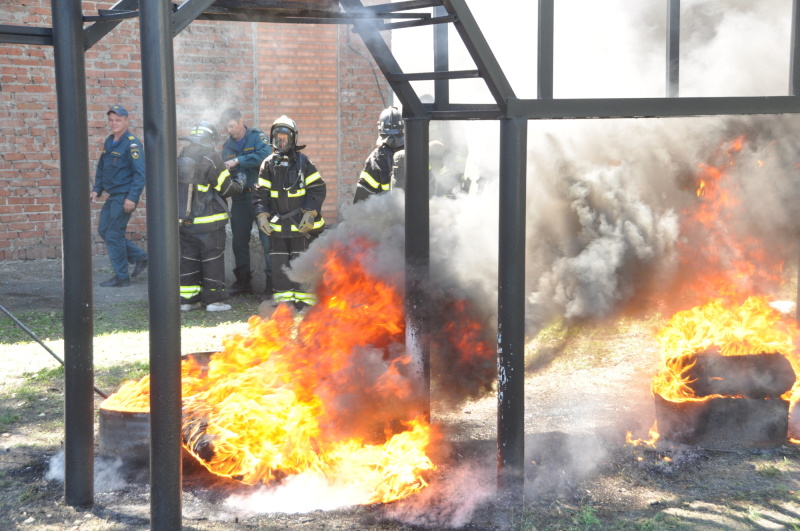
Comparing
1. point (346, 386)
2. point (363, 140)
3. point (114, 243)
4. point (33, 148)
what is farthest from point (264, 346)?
point (363, 140)

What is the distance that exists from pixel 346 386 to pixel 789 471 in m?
2.61

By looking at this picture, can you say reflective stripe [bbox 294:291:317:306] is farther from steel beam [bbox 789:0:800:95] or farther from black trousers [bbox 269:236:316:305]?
steel beam [bbox 789:0:800:95]

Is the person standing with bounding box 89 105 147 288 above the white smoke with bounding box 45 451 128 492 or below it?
above

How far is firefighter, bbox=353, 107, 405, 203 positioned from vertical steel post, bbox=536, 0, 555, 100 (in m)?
4.80

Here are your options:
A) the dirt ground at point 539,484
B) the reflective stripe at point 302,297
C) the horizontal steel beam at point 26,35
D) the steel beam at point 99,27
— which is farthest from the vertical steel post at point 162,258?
the reflective stripe at point 302,297

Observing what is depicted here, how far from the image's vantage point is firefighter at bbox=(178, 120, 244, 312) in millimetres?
8656

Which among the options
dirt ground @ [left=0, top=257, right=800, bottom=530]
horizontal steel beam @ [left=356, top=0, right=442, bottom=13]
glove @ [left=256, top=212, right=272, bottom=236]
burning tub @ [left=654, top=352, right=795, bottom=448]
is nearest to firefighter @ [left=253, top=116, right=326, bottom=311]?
glove @ [left=256, top=212, right=272, bottom=236]

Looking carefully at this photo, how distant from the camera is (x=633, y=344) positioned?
7.76 m

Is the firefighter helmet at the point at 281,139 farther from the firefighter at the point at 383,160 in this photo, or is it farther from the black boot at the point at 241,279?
the black boot at the point at 241,279

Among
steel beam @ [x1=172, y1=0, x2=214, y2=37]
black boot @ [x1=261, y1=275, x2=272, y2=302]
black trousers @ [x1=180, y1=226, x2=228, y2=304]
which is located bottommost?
black boot @ [x1=261, y1=275, x2=272, y2=302]

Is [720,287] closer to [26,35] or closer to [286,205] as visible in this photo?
[286,205]

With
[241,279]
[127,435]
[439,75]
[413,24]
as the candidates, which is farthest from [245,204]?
[439,75]

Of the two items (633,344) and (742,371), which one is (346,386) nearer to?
(742,371)

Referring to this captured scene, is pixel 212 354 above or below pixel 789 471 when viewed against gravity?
above
